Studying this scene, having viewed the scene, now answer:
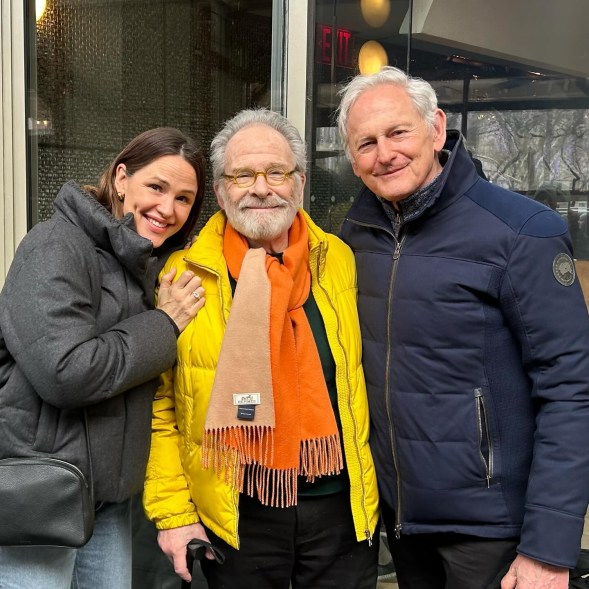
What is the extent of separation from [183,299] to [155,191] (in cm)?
30

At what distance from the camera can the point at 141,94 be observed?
329 cm

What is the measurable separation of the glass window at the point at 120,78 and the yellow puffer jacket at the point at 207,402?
4.58 feet

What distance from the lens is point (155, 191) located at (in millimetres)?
1927

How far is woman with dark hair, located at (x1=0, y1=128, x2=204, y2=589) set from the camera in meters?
1.64

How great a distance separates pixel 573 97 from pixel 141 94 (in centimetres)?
193

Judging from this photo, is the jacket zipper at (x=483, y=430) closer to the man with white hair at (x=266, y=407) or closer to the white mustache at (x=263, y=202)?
the man with white hair at (x=266, y=407)

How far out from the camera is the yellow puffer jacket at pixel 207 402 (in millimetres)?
1899

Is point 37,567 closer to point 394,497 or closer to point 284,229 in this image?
point 394,497

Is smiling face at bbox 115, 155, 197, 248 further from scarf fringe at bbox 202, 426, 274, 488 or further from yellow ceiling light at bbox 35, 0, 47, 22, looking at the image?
yellow ceiling light at bbox 35, 0, 47, 22

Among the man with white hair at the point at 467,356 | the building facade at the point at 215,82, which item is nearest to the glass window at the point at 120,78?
the building facade at the point at 215,82

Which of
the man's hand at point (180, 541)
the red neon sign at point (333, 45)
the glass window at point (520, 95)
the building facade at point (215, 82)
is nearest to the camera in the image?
the man's hand at point (180, 541)

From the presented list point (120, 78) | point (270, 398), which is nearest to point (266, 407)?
point (270, 398)

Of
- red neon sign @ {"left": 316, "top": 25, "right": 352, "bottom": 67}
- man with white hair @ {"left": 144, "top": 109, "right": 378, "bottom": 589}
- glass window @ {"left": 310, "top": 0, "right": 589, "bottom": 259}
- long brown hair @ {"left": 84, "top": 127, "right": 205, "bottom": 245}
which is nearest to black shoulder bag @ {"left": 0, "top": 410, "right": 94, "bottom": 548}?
man with white hair @ {"left": 144, "top": 109, "right": 378, "bottom": 589}

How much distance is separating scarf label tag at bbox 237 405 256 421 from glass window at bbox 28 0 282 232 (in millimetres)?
1659
